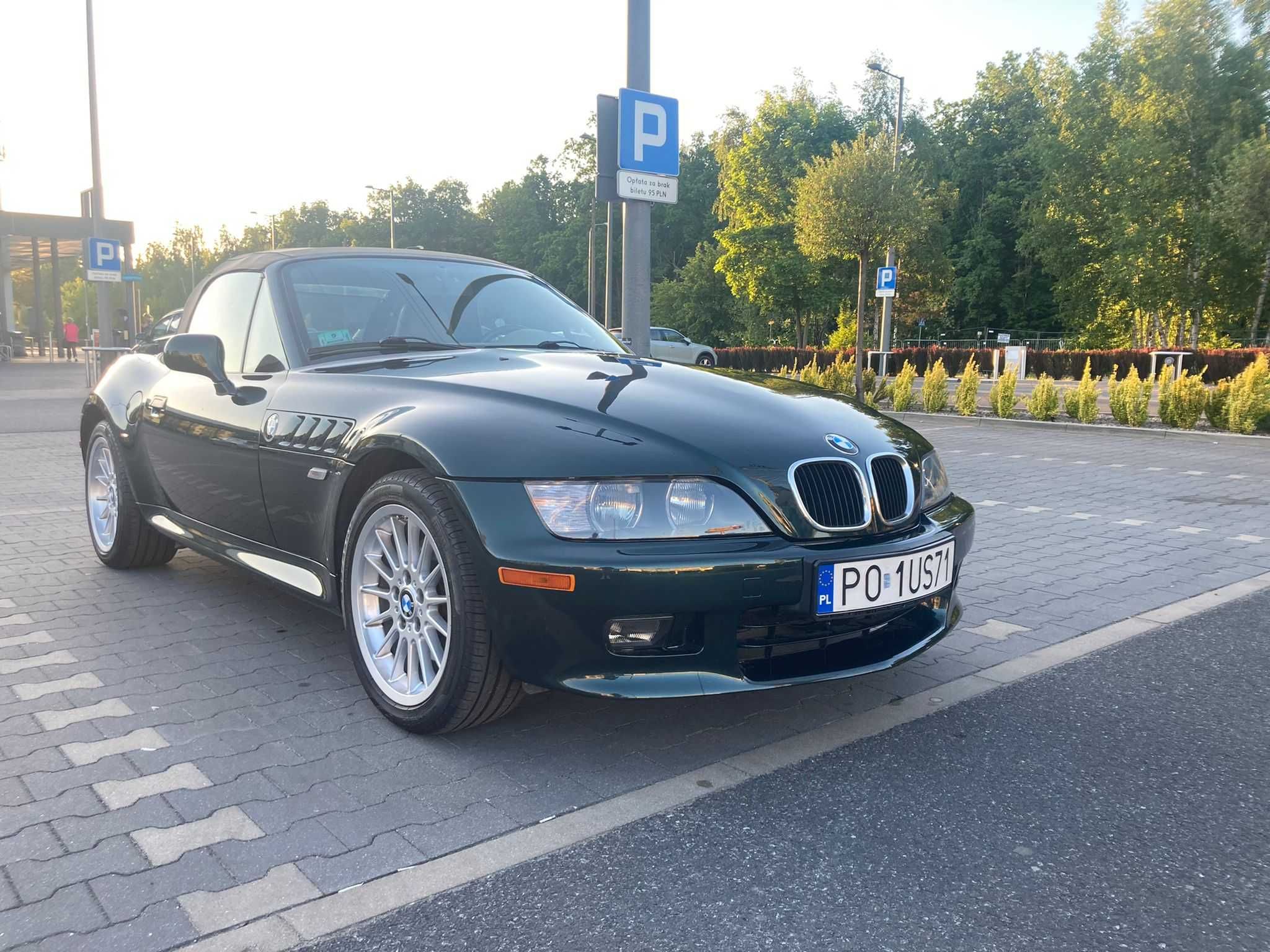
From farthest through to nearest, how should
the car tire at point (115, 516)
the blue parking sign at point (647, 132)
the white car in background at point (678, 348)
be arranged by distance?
the white car in background at point (678, 348) → the blue parking sign at point (647, 132) → the car tire at point (115, 516)

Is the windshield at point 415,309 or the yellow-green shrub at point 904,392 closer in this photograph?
the windshield at point 415,309

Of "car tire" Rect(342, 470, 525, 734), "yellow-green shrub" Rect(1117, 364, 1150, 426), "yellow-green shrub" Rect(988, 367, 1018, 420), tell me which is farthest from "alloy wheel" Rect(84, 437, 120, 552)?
"yellow-green shrub" Rect(988, 367, 1018, 420)

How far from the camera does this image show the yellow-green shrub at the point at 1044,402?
48.6ft

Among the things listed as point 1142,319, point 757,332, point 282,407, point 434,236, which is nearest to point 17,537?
point 282,407

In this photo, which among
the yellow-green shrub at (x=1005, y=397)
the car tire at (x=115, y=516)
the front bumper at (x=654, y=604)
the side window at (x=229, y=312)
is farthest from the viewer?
the yellow-green shrub at (x=1005, y=397)

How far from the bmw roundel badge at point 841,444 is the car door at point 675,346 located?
3062 cm

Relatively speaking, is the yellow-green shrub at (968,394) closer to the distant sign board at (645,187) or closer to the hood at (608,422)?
the distant sign board at (645,187)

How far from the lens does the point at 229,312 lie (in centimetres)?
427

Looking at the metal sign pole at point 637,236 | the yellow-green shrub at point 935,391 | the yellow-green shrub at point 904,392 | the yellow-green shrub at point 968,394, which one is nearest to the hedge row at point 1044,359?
the yellow-green shrub at point 904,392

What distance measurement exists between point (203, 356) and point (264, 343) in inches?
10.4

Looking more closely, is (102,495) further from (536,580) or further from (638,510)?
(638,510)

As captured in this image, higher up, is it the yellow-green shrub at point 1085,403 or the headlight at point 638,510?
the headlight at point 638,510

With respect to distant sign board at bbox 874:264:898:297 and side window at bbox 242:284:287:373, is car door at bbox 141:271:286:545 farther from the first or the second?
distant sign board at bbox 874:264:898:297

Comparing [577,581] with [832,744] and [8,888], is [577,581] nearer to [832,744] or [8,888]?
[832,744]
